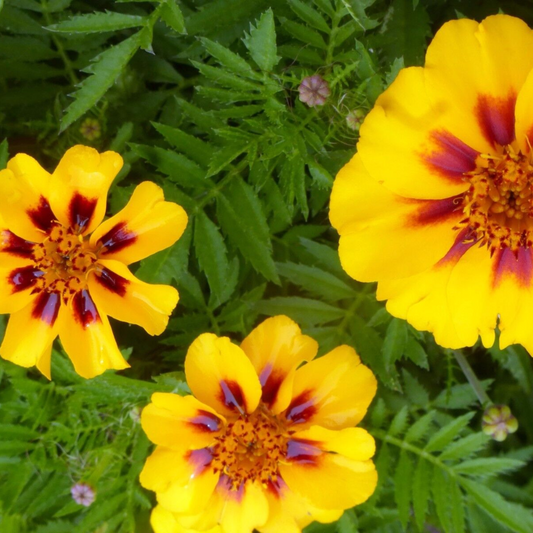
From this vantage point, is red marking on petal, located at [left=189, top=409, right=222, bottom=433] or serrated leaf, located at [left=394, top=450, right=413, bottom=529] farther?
serrated leaf, located at [left=394, top=450, right=413, bottom=529]

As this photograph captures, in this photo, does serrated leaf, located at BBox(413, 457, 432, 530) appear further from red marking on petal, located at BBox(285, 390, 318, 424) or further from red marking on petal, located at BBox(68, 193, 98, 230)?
red marking on petal, located at BBox(68, 193, 98, 230)

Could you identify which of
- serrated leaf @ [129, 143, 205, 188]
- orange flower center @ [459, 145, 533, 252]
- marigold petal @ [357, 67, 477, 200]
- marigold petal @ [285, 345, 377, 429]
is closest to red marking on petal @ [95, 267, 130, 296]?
serrated leaf @ [129, 143, 205, 188]

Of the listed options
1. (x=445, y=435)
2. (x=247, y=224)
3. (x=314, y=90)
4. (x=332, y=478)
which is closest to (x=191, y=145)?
(x=247, y=224)

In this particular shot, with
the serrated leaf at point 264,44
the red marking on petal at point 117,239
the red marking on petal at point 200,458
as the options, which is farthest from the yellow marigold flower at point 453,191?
the red marking on petal at point 200,458

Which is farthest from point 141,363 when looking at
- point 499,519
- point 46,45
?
point 499,519

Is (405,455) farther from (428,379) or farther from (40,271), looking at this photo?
(40,271)

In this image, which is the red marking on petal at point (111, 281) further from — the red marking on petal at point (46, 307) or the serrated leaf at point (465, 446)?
the serrated leaf at point (465, 446)

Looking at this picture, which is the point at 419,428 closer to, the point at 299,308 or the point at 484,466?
the point at 484,466
